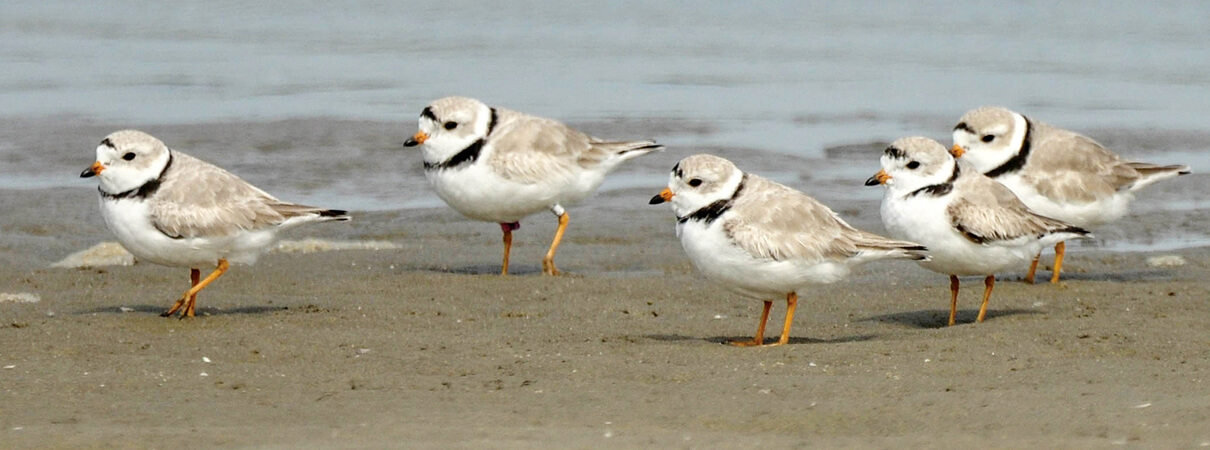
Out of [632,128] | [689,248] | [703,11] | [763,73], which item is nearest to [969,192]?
[689,248]

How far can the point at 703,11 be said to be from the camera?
962 inches

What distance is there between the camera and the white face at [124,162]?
7.69 metres

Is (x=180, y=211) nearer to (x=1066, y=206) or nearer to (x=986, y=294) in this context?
(x=986, y=294)

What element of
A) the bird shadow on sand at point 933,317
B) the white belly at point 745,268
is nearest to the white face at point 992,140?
the bird shadow on sand at point 933,317

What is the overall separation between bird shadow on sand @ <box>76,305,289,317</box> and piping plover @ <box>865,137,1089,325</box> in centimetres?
308

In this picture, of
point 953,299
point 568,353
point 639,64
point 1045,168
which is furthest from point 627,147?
point 639,64

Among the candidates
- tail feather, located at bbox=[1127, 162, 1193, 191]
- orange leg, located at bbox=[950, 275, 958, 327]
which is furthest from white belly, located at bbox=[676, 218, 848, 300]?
tail feather, located at bbox=[1127, 162, 1193, 191]

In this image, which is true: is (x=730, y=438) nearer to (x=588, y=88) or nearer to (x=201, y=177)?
(x=201, y=177)

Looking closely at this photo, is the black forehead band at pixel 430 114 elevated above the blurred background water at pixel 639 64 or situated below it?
above

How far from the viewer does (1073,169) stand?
943 cm

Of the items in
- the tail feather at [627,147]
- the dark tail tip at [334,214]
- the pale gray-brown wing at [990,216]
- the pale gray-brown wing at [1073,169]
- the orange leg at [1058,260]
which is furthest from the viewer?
the tail feather at [627,147]

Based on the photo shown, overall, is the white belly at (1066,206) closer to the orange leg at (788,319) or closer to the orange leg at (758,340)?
the orange leg at (788,319)

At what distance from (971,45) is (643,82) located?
4.96 m

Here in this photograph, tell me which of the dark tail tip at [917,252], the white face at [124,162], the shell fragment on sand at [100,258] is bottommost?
the shell fragment on sand at [100,258]
